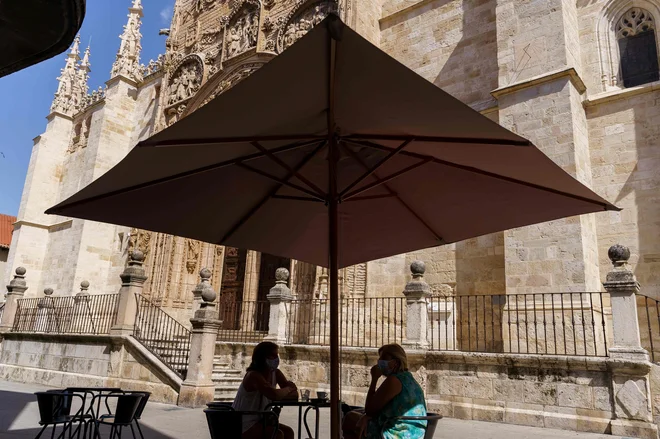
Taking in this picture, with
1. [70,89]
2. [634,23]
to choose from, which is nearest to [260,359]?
[634,23]

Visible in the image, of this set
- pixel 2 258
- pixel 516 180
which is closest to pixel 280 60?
pixel 516 180

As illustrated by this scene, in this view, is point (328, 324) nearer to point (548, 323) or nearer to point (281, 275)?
point (281, 275)

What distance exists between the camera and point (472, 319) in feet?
32.6

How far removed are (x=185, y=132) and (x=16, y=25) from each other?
934mm

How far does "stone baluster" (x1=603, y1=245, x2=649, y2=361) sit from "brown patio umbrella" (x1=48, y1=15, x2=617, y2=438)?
3.40 metres

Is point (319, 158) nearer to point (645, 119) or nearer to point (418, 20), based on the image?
point (645, 119)

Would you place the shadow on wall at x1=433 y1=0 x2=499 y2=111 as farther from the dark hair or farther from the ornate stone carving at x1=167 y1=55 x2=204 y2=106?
the ornate stone carving at x1=167 y1=55 x2=204 y2=106

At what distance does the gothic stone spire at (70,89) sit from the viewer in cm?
2414

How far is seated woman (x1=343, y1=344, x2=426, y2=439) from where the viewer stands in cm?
336

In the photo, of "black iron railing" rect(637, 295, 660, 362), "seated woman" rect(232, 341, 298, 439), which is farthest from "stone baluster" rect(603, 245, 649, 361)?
"seated woman" rect(232, 341, 298, 439)

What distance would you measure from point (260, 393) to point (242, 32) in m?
15.0

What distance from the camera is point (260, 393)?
153 inches

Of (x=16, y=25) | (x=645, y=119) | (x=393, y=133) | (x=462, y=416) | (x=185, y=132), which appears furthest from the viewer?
(x=645, y=119)

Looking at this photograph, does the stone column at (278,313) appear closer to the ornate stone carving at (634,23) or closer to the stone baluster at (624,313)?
the stone baluster at (624,313)
